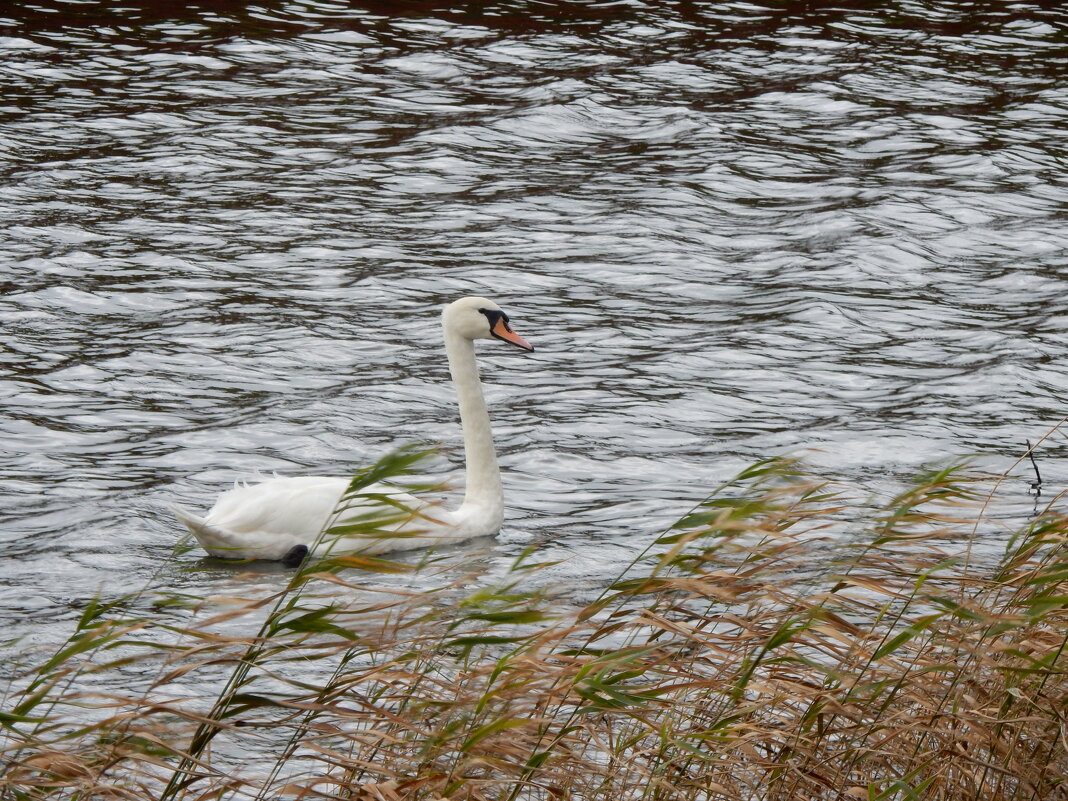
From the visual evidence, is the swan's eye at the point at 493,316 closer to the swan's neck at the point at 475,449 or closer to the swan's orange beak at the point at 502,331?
the swan's orange beak at the point at 502,331

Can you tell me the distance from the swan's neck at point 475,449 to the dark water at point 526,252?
0.21m

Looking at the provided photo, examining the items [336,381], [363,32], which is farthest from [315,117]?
[336,381]

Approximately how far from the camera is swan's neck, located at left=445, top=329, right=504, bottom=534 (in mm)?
8797

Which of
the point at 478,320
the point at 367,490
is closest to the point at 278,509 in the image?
the point at 367,490

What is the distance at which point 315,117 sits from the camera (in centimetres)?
1788

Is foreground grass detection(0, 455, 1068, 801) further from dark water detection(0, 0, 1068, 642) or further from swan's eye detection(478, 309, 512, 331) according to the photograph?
swan's eye detection(478, 309, 512, 331)

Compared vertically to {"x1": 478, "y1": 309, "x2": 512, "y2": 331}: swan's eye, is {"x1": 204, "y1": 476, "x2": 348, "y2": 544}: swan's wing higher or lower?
lower

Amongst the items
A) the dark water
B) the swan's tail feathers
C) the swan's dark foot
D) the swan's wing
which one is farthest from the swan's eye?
the swan's tail feathers

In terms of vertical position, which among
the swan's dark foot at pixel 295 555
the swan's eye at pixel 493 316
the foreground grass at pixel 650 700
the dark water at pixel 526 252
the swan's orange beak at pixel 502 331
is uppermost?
the foreground grass at pixel 650 700

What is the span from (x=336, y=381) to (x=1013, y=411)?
4.38 m

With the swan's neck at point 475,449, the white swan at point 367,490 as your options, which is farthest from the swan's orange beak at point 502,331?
Answer: the swan's neck at point 475,449

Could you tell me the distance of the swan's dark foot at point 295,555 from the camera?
8.28 meters

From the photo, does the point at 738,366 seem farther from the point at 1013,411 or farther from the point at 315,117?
the point at 315,117

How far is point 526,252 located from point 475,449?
5423 millimetres
